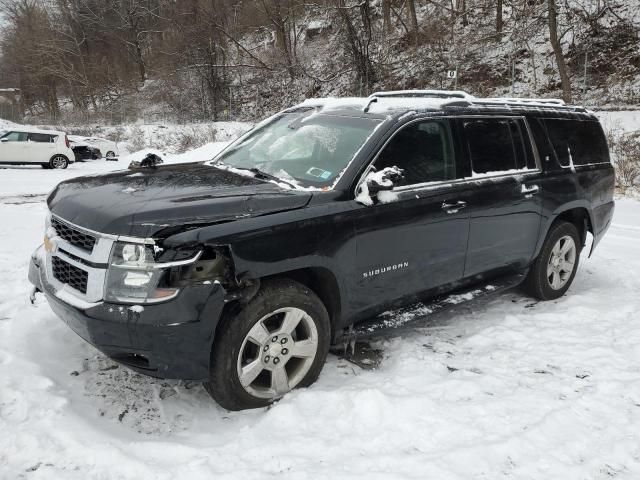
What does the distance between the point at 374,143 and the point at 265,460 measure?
7.02 ft

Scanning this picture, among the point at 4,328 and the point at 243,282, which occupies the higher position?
the point at 243,282

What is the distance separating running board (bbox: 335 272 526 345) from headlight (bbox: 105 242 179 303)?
4.36 feet

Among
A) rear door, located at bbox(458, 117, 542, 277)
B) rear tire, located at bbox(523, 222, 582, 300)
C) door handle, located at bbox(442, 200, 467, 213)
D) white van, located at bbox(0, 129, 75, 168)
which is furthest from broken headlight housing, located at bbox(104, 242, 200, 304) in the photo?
white van, located at bbox(0, 129, 75, 168)

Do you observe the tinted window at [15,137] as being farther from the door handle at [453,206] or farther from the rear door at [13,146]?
the door handle at [453,206]

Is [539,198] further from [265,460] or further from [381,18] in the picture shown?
[381,18]

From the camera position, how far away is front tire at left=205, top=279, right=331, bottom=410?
2.97 meters

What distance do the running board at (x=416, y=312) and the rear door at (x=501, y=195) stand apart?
0.16 meters

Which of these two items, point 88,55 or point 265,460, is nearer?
point 265,460

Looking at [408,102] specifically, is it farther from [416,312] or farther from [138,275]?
[138,275]

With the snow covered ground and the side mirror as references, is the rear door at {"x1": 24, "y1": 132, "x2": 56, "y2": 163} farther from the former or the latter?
the side mirror

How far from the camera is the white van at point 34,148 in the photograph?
18.6 m

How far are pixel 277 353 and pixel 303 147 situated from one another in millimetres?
1597

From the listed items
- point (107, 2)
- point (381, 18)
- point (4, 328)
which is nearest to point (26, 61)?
point (107, 2)

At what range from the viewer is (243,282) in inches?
116
